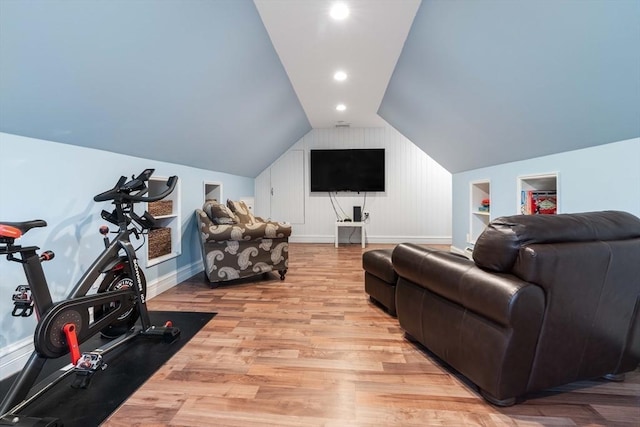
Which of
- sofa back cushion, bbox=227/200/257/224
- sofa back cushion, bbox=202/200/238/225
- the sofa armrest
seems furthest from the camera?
sofa back cushion, bbox=227/200/257/224

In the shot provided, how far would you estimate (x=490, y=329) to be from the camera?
1.28 m

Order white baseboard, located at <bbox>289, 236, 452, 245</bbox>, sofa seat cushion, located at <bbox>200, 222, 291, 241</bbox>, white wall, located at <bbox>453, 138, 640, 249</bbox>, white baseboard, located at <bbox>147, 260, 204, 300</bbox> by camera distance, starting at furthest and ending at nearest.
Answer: white baseboard, located at <bbox>289, 236, 452, 245</bbox> → sofa seat cushion, located at <bbox>200, 222, 291, 241</bbox> → white baseboard, located at <bbox>147, 260, 204, 300</bbox> → white wall, located at <bbox>453, 138, 640, 249</bbox>

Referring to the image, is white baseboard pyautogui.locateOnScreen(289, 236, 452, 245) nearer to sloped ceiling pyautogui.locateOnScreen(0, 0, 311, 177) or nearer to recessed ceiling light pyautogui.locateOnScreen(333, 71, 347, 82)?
sloped ceiling pyautogui.locateOnScreen(0, 0, 311, 177)

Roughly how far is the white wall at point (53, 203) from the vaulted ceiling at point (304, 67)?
13 centimetres

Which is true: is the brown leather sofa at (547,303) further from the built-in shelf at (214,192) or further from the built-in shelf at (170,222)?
the built-in shelf at (214,192)

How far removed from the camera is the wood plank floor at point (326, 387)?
4.33 feet

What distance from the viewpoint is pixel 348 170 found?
6.19 m

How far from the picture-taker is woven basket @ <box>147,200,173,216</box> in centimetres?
300

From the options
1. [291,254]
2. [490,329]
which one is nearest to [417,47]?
[490,329]

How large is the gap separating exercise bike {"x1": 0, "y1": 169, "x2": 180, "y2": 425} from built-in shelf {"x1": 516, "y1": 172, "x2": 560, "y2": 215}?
3363 millimetres

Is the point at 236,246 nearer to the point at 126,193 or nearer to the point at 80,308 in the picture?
the point at 126,193

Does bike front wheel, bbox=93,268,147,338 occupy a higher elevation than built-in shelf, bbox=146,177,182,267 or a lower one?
lower

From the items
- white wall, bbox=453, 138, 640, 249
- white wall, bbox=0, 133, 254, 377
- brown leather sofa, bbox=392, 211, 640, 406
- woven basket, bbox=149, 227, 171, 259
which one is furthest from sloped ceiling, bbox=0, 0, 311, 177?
white wall, bbox=453, 138, 640, 249

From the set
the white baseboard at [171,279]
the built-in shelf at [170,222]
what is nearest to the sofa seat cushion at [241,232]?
the built-in shelf at [170,222]
